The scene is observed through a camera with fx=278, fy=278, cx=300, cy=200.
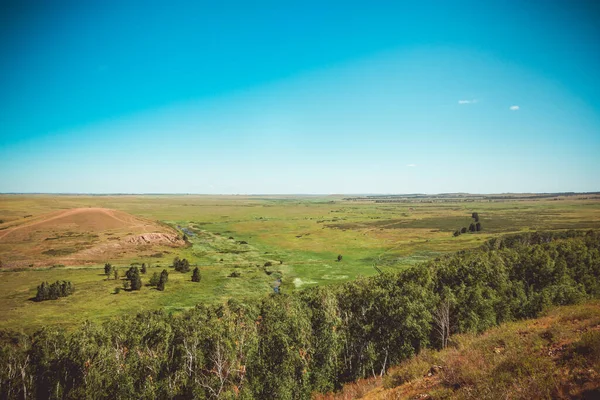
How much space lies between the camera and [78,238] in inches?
4218

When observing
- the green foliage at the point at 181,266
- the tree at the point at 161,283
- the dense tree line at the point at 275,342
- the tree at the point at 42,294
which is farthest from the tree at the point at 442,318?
the tree at the point at 42,294

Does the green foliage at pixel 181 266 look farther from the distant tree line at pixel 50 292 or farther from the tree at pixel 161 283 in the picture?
the distant tree line at pixel 50 292

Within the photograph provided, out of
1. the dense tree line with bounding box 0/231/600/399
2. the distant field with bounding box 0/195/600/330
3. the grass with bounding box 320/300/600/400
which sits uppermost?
the grass with bounding box 320/300/600/400

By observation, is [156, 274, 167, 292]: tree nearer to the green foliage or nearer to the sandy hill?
the green foliage

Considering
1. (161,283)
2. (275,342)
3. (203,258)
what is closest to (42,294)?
(161,283)

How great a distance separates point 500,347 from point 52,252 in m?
121

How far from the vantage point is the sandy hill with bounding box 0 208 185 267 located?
8925 centimetres

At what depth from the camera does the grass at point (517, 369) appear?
11.3 m

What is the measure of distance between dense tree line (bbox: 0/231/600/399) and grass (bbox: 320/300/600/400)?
14521mm

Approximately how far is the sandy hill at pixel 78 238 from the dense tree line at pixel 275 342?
191 ft

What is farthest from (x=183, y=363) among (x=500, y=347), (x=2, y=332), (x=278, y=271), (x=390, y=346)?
(x=278, y=271)

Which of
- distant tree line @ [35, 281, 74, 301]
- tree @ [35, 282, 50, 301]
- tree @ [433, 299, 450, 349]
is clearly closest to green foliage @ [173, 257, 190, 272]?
distant tree line @ [35, 281, 74, 301]

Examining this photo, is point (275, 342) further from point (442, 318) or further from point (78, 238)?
point (78, 238)

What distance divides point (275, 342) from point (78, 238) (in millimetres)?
111946
